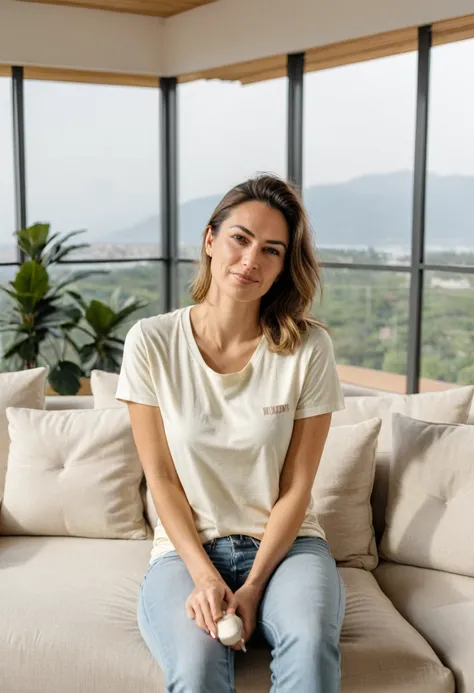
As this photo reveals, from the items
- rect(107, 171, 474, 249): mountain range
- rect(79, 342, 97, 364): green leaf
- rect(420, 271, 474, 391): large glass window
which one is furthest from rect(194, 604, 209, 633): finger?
rect(79, 342, 97, 364): green leaf

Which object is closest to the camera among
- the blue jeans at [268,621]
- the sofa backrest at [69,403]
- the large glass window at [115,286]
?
the blue jeans at [268,621]

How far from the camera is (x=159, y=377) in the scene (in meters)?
2.07

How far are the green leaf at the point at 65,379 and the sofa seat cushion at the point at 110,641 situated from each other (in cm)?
258

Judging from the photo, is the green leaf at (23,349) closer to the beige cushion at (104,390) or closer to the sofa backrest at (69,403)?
the sofa backrest at (69,403)

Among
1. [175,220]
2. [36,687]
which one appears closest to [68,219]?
[175,220]

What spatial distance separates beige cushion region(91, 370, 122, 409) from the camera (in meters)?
2.79

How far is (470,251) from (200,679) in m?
3.08

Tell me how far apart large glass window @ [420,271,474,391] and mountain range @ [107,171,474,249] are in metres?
0.20

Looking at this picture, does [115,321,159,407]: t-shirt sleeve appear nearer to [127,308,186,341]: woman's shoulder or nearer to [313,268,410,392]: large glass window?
[127,308,186,341]: woman's shoulder

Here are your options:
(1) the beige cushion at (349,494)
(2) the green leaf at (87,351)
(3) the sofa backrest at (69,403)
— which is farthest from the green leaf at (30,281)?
(1) the beige cushion at (349,494)

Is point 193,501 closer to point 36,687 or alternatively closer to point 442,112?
point 36,687

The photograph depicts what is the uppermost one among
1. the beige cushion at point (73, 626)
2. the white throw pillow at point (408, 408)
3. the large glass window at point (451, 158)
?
the large glass window at point (451, 158)

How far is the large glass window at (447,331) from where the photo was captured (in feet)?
14.2

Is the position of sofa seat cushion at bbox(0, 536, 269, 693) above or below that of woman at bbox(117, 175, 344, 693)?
below
